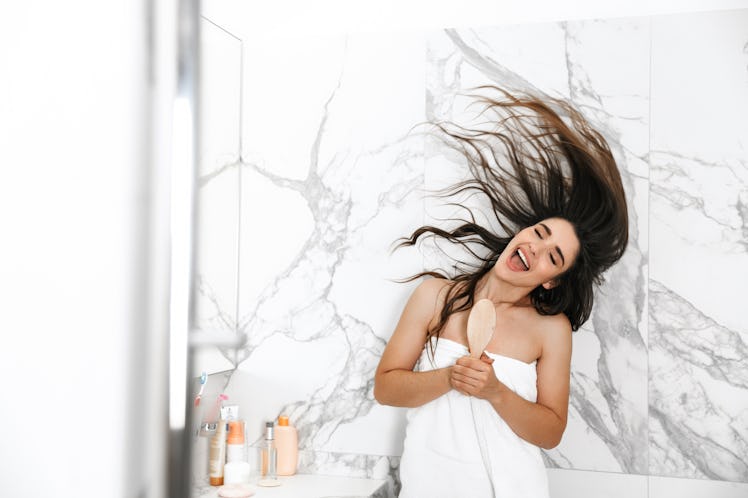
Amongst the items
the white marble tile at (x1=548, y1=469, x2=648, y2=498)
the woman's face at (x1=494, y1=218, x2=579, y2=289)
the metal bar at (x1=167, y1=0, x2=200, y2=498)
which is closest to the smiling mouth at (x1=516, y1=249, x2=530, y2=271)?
the woman's face at (x1=494, y1=218, x2=579, y2=289)

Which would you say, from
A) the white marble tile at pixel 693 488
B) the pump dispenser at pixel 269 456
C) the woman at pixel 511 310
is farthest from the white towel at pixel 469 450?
the pump dispenser at pixel 269 456

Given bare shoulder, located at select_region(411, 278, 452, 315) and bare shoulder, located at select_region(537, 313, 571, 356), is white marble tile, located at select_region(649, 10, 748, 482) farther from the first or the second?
bare shoulder, located at select_region(411, 278, 452, 315)

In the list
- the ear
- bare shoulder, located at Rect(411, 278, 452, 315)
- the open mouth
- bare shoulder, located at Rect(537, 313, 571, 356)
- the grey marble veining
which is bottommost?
the grey marble veining

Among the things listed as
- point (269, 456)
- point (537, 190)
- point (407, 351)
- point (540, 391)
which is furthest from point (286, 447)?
point (537, 190)

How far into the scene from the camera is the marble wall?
1702mm

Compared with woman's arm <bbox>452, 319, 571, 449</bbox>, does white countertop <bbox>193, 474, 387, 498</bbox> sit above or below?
below

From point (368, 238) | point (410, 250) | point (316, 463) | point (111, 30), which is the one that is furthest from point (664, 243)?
point (111, 30)

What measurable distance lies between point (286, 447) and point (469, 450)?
54cm

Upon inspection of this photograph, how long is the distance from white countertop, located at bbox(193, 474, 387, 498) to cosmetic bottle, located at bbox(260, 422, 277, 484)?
3 cm

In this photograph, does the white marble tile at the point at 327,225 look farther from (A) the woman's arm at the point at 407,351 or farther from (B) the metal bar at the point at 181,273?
(B) the metal bar at the point at 181,273

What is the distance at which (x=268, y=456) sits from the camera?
1926mm

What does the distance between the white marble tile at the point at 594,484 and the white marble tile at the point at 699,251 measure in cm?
7

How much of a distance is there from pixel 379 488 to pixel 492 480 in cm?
36

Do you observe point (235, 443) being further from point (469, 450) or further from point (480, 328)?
point (480, 328)
